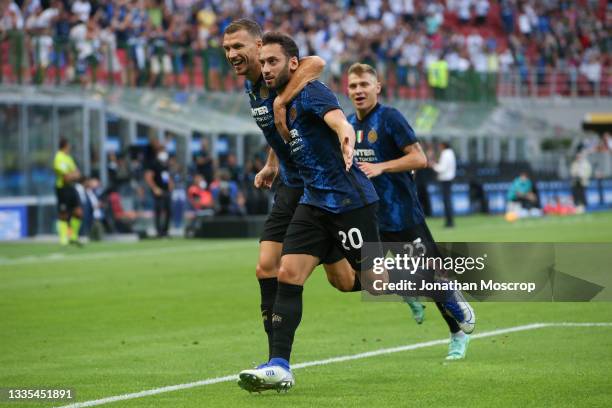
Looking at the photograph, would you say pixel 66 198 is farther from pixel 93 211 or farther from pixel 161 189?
pixel 161 189

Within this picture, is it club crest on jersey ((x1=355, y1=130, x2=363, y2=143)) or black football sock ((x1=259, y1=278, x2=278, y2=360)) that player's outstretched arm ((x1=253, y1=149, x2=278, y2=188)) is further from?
club crest on jersey ((x1=355, y1=130, x2=363, y2=143))

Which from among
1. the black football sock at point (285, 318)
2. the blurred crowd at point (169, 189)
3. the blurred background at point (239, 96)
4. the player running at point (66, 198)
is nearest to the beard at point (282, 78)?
the black football sock at point (285, 318)

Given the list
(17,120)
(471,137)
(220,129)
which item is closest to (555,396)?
(17,120)

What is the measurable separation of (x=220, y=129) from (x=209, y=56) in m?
2.11

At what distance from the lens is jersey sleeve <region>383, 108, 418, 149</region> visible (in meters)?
10.5

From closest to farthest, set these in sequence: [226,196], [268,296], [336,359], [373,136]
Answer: [268,296], [336,359], [373,136], [226,196]

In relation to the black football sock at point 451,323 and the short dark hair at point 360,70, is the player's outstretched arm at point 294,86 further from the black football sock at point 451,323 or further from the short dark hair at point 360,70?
the black football sock at point 451,323

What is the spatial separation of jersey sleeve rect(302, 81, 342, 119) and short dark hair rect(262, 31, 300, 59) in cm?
23

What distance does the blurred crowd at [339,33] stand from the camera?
32.7 meters

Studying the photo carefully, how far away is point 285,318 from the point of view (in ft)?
28.1

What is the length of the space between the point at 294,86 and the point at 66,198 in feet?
64.5

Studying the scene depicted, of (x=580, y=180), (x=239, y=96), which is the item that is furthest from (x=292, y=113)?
(x=580, y=180)

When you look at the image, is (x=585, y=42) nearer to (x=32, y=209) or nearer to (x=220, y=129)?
(x=220, y=129)

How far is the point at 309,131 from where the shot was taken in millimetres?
8680
